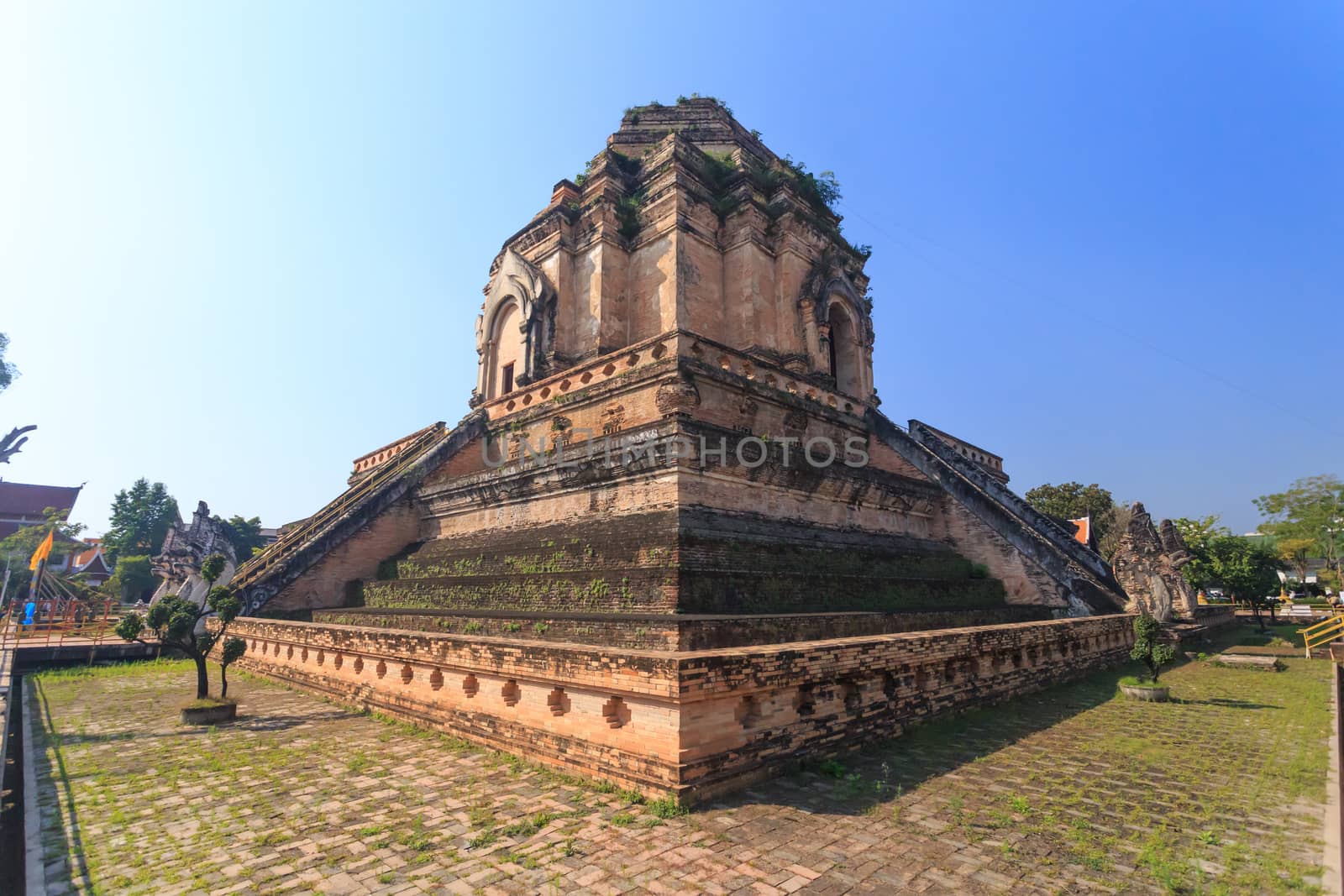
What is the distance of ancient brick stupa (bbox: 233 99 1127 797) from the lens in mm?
6000

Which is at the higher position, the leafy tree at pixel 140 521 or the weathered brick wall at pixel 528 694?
the leafy tree at pixel 140 521

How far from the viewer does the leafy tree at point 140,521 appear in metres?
45.7

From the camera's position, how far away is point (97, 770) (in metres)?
6.27

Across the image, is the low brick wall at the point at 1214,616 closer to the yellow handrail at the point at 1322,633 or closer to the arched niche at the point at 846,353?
the yellow handrail at the point at 1322,633

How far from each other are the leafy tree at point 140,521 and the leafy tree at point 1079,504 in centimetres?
5361

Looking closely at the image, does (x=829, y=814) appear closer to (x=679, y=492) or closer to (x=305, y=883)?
(x=305, y=883)

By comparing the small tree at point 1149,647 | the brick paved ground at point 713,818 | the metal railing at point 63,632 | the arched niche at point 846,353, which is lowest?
the brick paved ground at point 713,818

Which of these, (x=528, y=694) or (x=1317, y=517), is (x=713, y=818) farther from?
(x=1317, y=517)

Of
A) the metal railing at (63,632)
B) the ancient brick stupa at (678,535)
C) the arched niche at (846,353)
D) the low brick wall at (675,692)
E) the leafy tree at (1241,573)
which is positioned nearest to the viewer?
the low brick wall at (675,692)

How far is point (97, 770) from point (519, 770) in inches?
155

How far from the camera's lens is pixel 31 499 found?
52.7m

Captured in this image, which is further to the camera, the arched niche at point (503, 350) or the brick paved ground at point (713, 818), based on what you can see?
the arched niche at point (503, 350)

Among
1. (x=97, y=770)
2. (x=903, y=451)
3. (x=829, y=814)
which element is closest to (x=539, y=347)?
(x=903, y=451)

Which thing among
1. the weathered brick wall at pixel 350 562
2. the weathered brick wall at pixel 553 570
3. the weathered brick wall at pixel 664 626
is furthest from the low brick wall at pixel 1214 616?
the weathered brick wall at pixel 350 562
